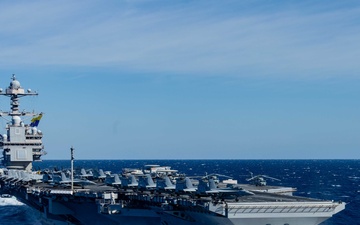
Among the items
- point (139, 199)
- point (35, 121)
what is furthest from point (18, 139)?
point (139, 199)

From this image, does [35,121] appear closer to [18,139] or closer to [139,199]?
[18,139]

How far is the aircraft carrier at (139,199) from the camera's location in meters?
22.2

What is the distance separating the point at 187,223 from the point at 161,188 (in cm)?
602

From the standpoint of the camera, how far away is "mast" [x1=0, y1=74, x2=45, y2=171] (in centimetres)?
4578

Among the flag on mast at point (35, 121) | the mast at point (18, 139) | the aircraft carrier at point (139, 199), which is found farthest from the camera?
the flag on mast at point (35, 121)

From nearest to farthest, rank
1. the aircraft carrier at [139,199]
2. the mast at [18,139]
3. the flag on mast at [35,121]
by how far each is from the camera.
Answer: the aircraft carrier at [139,199], the mast at [18,139], the flag on mast at [35,121]

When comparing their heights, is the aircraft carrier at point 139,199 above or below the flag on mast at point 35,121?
below

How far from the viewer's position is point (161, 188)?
101 ft

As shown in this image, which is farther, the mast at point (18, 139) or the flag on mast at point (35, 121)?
the flag on mast at point (35, 121)

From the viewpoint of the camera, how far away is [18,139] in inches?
1801

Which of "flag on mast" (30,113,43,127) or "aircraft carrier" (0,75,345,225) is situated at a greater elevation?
"flag on mast" (30,113,43,127)

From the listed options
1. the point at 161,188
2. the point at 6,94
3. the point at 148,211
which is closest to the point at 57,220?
the point at 161,188

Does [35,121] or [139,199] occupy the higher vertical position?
[35,121]

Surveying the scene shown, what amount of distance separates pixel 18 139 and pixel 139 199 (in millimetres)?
21363
